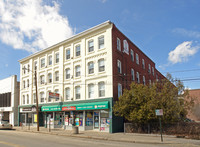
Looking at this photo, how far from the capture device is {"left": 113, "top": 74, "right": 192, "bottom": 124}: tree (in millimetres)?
18016

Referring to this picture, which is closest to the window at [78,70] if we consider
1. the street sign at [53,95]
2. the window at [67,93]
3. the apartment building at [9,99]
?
the window at [67,93]

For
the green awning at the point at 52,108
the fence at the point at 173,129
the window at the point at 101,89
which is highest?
the window at the point at 101,89

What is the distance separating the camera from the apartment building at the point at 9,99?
3588 centimetres

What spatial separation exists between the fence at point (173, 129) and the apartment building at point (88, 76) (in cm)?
253

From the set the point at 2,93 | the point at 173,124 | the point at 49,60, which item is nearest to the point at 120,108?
the point at 173,124

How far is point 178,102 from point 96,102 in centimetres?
874

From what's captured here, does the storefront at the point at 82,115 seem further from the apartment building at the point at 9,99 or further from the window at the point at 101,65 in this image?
the apartment building at the point at 9,99

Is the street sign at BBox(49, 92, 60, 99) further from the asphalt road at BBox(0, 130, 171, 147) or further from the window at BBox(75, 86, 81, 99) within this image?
the asphalt road at BBox(0, 130, 171, 147)

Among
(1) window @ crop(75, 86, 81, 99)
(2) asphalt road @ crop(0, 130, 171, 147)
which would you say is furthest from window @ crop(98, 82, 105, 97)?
(2) asphalt road @ crop(0, 130, 171, 147)

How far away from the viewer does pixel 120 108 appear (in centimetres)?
1945

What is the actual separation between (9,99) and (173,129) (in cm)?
3150

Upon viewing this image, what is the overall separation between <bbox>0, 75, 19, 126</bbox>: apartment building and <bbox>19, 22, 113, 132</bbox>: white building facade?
5482 mm

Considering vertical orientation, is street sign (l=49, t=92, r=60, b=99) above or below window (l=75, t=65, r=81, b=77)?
below

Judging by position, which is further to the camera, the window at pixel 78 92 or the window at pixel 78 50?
the window at pixel 78 50
